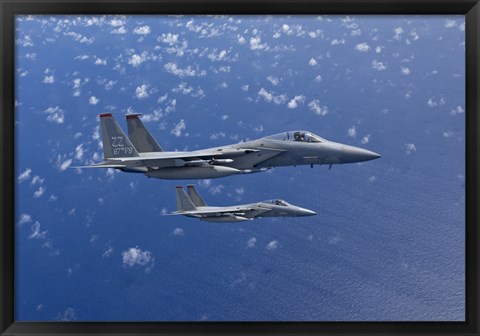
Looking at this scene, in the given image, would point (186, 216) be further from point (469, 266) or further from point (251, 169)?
point (469, 266)

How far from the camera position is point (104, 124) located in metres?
7.20

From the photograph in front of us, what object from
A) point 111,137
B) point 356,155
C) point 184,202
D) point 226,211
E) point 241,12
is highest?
point 241,12

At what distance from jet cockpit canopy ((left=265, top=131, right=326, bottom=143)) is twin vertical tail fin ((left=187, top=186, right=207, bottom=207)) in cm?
234

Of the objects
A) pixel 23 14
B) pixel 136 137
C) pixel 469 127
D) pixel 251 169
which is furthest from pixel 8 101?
pixel 469 127

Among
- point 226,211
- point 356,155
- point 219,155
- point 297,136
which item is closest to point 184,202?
point 226,211

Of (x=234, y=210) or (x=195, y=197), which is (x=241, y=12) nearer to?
(x=234, y=210)

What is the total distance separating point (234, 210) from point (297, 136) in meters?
1.77

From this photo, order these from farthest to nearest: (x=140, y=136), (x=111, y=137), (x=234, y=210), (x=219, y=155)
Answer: (x=234, y=210)
(x=140, y=136)
(x=219, y=155)
(x=111, y=137)

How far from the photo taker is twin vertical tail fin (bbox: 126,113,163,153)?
7.82 m

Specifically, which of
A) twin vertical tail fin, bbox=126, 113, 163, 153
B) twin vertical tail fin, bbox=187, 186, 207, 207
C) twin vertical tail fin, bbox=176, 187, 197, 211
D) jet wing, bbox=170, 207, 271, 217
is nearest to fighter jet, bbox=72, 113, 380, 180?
twin vertical tail fin, bbox=126, 113, 163, 153

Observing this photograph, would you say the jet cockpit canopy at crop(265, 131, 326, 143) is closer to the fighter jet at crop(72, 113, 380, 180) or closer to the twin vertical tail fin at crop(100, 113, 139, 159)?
the fighter jet at crop(72, 113, 380, 180)

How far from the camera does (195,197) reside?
31.5 ft

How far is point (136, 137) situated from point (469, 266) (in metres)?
4.59

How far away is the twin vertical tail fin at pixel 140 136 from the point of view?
7.82 m
